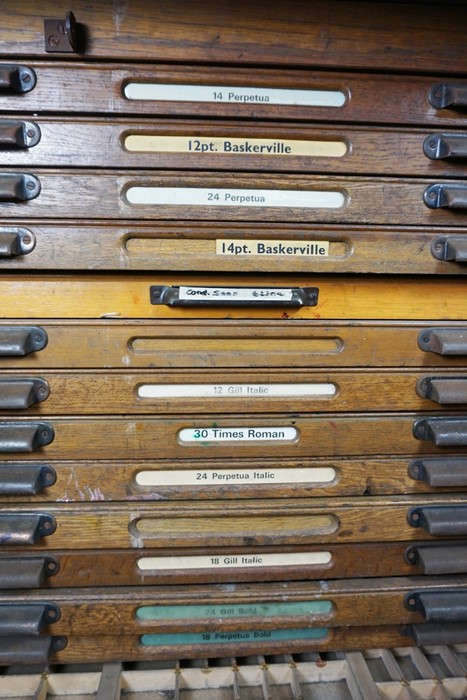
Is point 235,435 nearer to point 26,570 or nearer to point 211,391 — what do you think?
point 211,391

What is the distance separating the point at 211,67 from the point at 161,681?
1634 millimetres

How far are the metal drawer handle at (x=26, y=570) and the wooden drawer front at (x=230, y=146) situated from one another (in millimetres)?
1026

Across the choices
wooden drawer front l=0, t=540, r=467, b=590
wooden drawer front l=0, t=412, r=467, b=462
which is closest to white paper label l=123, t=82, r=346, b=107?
wooden drawer front l=0, t=412, r=467, b=462

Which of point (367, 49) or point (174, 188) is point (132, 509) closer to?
point (174, 188)

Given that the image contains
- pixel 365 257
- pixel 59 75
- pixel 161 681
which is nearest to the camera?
pixel 59 75

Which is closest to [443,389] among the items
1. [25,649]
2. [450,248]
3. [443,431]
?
[443,431]

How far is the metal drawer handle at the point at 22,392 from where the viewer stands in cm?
115

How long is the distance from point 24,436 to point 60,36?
94cm

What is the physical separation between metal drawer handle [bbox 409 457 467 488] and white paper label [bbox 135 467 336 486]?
9.3 inches

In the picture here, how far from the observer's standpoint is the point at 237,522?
1296 millimetres

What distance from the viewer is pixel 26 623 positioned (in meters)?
1.23

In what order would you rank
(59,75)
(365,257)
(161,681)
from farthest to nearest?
(161,681) → (365,257) → (59,75)

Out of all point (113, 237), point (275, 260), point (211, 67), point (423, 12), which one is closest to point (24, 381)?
point (113, 237)

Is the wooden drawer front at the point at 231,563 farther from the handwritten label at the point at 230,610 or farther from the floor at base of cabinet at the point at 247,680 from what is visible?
the floor at base of cabinet at the point at 247,680
